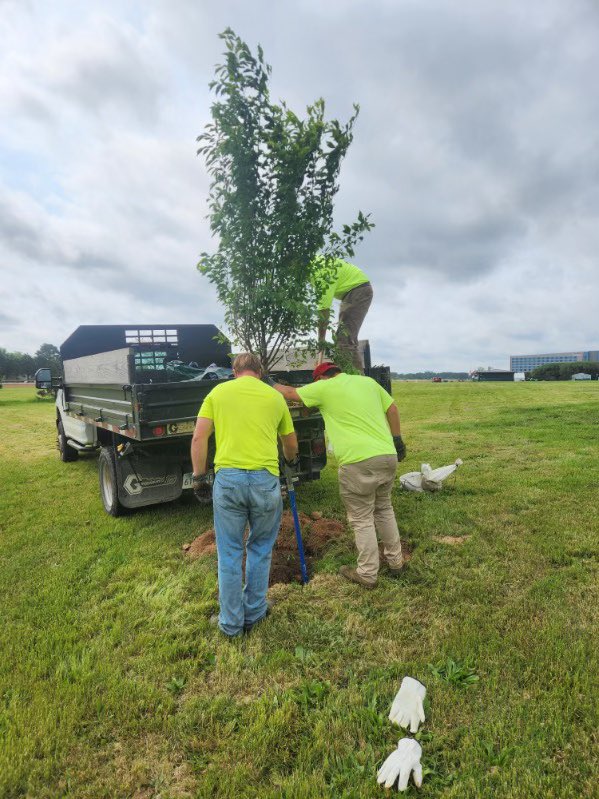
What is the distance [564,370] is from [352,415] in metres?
66.6

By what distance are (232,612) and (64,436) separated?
8033 mm

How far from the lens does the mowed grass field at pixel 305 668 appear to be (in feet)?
6.91

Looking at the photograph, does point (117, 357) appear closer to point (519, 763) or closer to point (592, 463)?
point (519, 763)

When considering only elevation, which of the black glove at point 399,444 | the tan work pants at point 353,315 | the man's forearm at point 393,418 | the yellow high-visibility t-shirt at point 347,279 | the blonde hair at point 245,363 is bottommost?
the black glove at point 399,444

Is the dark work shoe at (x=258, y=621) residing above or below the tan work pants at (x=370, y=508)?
below

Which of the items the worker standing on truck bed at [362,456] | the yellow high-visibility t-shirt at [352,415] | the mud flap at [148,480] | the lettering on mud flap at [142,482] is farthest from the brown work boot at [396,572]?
the lettering on mud flap at [142,482]

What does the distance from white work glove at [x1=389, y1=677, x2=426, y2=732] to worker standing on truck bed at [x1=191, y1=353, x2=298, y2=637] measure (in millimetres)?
1207

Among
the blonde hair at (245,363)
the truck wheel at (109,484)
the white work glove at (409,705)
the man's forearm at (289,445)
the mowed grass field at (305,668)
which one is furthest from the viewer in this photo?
the truck wheel at (109,484)

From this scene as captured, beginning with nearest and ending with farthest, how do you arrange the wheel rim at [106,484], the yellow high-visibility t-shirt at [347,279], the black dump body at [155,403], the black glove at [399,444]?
1. the black glove at [399,444]
2. the black dump body at [155,403]
3. the yellow high-visibility t-shirt at [347,279]
4. the wheel rim at [106,484]

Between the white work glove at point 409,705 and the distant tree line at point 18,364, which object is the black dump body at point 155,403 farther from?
the distant tree line at point 18,364

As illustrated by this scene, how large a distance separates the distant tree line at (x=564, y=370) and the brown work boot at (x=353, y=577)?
63.8 metres

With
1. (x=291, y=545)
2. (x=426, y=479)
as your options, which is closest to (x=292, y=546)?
(x=291, y=545)

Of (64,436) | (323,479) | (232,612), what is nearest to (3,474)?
(64,436)

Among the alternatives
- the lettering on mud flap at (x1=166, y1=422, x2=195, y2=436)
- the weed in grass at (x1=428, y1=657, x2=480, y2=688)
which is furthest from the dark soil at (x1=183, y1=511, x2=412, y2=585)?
the weed in grass at (x1=428, y1=657, x2=480, y2=688)
